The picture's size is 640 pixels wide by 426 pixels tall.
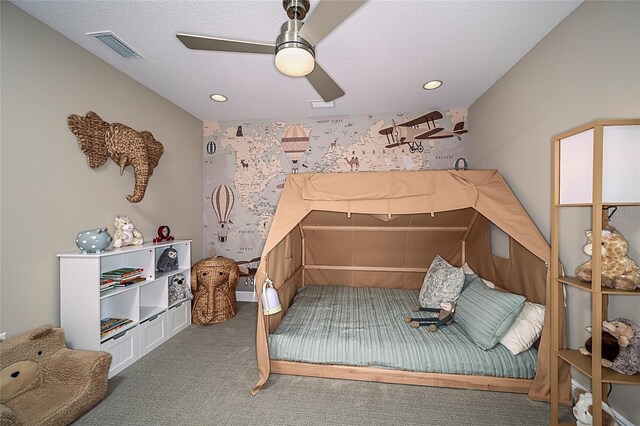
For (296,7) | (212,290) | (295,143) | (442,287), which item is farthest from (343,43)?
(212,290)

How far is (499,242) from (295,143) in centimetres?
277

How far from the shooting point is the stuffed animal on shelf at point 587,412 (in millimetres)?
1318

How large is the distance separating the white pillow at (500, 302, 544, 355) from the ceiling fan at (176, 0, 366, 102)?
2.30 metres

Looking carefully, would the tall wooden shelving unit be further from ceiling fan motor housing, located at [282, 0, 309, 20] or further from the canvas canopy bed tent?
ceiling fan motor housing, located at [282, 0, 309, 20]

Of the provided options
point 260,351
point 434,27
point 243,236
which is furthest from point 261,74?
point 260,351

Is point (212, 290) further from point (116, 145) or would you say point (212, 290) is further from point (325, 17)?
point (325, 17)

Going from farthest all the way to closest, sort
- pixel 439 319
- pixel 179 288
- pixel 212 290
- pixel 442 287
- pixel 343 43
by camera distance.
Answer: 1. pixel 212 290
2. pixel 179 288
3. pixel 442 287
4. pixel 439 319
5. pixel 343 43

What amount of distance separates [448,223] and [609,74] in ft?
5.54

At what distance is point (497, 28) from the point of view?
6.06ft

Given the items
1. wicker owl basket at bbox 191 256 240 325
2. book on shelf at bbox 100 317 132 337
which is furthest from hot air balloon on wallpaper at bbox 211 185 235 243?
book on shelf at bbox 100 317 132 337

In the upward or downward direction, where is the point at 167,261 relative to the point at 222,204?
downward

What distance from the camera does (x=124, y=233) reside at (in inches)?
95.1

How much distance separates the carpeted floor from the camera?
5.36 feet

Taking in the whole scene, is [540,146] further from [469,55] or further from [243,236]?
[243,236]
